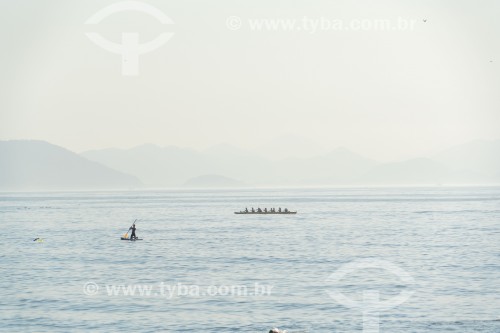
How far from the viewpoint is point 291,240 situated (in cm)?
10700

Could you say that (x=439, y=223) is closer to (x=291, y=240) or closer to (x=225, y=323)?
(x=291, y=240)

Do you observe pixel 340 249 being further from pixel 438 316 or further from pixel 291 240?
pixel 438 316

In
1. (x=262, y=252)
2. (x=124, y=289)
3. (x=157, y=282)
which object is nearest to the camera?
(x=124, y=289)

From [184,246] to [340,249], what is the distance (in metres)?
21.1

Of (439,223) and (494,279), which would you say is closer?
(494,279)

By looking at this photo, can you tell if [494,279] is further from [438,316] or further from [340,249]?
[340,249]

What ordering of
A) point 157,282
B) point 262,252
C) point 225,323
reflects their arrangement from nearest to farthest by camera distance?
point 225,323, point 157,282, point 262,252

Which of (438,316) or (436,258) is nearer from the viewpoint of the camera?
(438,316)

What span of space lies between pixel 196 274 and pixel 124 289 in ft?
32.7

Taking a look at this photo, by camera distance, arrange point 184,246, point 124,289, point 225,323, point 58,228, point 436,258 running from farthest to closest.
Answer: point 58,228 → point 184,246 → point 436,258 → point 124,289 → point 225,323

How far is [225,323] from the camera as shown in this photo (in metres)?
45.3

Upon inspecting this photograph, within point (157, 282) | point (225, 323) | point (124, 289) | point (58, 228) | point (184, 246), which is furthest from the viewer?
point (58, 228)

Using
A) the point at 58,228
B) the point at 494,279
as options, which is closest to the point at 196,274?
the point at 494,279

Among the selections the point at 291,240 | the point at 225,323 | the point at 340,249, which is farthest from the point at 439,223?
the point at 225,323
